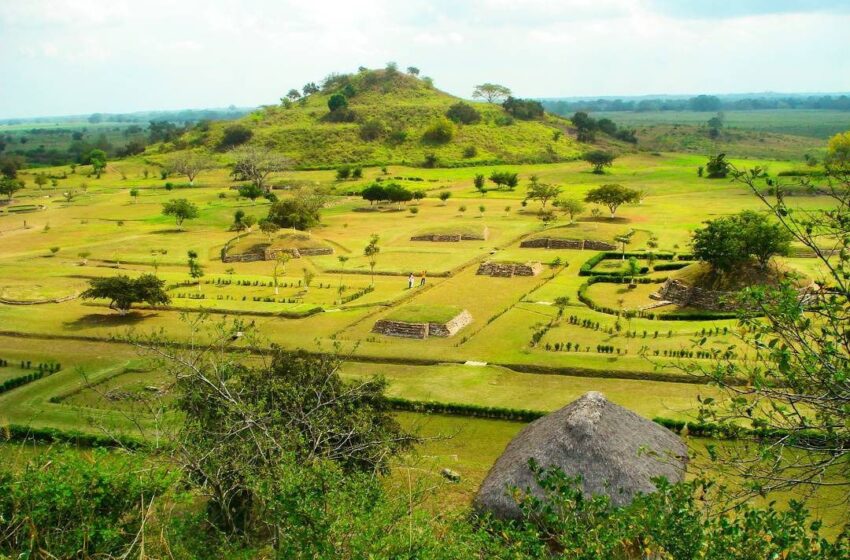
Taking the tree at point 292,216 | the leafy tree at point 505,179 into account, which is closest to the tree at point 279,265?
the tree at point 292,216

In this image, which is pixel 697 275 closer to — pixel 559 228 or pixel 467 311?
pixel 467 311

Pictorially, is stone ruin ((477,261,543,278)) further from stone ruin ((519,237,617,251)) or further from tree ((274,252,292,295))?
tree ((274,252,292,295))

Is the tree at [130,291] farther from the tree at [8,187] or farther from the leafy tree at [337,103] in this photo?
the leafy tree at [337,103]

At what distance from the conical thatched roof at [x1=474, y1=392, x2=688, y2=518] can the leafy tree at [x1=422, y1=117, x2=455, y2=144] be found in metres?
100.0

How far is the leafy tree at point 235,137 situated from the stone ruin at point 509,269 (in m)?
86.3

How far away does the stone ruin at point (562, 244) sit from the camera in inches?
2066

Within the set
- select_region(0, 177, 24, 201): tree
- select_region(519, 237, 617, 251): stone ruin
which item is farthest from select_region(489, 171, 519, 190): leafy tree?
select_region(0, 177, 24, 201): tree

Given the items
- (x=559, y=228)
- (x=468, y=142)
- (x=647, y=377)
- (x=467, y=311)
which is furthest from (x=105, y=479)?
(x=468, y=142)

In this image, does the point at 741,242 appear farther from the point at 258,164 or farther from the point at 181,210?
the point at 258,164

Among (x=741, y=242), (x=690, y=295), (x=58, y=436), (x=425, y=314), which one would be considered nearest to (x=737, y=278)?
(x=741, y=242)

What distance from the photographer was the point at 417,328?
108ft

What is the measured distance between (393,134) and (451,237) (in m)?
65.6

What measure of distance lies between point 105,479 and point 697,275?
31034 millimetres

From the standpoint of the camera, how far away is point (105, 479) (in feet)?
42.8
